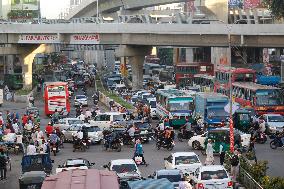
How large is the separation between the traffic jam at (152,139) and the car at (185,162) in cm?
4

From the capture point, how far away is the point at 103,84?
95500 mm

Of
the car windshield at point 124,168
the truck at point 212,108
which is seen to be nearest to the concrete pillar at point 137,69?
the truck at point 212,108

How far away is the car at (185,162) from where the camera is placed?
2994 cm

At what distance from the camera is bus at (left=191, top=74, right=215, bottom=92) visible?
7393cm

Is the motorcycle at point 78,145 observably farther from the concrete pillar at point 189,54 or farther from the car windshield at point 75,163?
the concrete pillar at point 189,54


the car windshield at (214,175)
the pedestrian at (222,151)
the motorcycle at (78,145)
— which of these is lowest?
the motorcycle at (78,145)

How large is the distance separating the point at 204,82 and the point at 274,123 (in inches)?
1270

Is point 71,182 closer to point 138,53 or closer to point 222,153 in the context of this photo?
point 222,153

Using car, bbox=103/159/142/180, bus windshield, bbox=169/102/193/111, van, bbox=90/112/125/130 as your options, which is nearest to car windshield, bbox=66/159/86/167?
car, bbox=103/159/142/180

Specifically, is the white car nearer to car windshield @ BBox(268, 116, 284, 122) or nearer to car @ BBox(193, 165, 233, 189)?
car windshield @ BBox(268, 116, 284, 122)

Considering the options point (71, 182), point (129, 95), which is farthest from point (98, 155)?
point (129, 95)

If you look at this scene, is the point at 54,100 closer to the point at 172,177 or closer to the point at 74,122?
the point at 74,122

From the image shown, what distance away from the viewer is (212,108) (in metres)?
47.8

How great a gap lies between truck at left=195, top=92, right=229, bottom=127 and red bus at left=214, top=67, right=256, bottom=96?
29.7 feet
